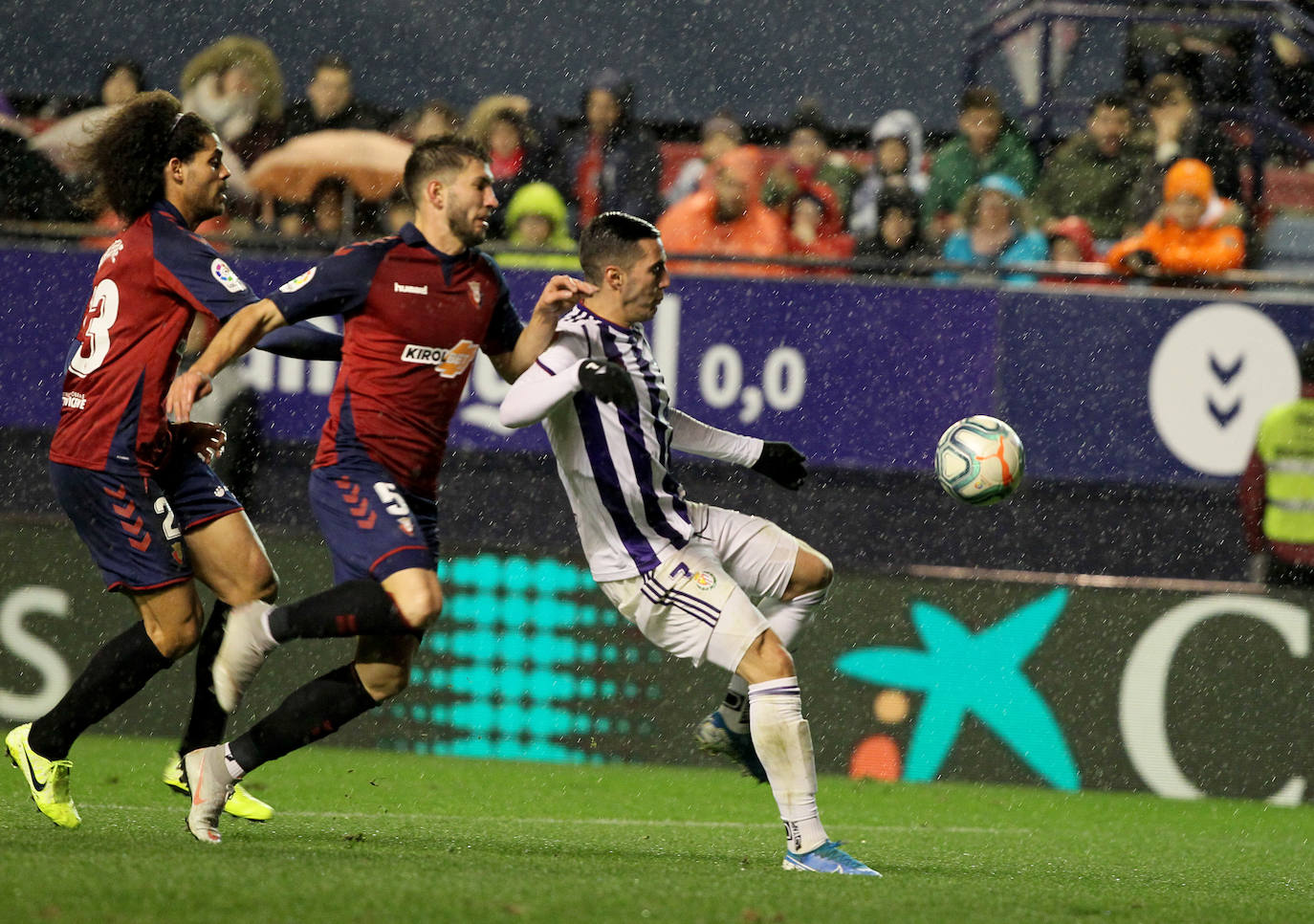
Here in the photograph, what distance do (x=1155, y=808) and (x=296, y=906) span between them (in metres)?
4.56

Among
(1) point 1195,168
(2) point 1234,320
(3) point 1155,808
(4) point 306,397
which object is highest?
(1) point 1195,168

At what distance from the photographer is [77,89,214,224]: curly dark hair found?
5.00 m

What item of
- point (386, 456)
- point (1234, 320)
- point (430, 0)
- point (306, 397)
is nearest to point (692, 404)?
point (306, 397)

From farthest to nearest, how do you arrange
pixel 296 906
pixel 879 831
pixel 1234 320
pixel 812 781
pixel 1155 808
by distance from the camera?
pixel 1234 320 → pixel 1155 808 → pixel 879 831 → pixel 812 781 → pixel 296 906

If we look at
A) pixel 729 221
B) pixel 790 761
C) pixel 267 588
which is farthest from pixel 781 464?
pixel 729 221

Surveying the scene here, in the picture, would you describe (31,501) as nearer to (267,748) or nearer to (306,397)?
(306,397)

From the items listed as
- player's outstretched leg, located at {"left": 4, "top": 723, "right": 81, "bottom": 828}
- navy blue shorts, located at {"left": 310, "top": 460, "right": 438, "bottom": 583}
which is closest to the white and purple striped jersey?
navy blue shorts, located at {"left": 310, "top": 460, "right": 438, "bottom": 583}

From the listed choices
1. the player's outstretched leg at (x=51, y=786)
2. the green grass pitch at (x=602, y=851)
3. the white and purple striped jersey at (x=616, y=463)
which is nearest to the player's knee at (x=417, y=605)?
the white and purple striped jersey at (x=616, y=463)

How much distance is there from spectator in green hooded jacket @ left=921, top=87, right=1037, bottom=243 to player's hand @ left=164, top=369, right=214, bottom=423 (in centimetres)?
683

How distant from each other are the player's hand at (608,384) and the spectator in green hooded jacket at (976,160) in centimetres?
646

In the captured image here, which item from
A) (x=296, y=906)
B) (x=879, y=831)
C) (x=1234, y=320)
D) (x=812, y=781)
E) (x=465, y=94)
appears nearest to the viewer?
(x=296, y=906)

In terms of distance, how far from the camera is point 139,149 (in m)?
5.02

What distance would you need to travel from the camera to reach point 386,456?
4.90m

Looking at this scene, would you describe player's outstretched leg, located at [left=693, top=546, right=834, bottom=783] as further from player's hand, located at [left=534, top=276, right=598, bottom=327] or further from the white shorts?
player's hand, located at [left=534, top=276, right=598, bottom=327]
